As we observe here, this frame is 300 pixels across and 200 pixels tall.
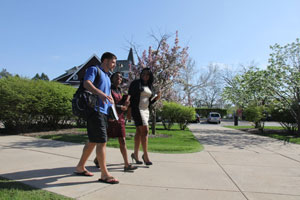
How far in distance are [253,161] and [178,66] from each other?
21.3 ft

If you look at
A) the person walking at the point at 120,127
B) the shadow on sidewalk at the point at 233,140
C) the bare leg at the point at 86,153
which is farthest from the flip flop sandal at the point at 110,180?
the shadow on sidewalk at the point at 233,140

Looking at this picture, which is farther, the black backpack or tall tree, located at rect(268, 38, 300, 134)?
tall tree, located at rect(268, 38, 300, 134)

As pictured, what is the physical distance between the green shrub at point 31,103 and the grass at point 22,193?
23.0 feet

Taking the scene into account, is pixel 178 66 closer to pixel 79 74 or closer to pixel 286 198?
pixel 286 198

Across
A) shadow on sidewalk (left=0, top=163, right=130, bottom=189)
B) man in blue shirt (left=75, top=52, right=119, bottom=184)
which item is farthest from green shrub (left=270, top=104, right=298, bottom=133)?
shadow on sidewalk (left=0, top=163, right=130, bottom=189)

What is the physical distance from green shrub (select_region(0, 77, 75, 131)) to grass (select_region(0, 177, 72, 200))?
23.0 ft

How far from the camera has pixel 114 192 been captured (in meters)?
2.71

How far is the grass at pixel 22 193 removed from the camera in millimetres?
2398

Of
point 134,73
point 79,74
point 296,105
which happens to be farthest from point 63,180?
point 79,74

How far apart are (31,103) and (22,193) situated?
769cm

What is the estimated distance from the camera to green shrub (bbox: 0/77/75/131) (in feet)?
28.8

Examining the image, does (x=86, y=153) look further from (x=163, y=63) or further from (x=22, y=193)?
(x=163, y=63)

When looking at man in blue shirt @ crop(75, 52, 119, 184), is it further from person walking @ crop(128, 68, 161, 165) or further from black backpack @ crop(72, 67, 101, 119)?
person walking @ crop(128, 68, 161, 165)

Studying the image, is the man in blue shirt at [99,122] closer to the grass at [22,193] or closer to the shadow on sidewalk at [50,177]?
the shadow on sidewalk at [50,177]
